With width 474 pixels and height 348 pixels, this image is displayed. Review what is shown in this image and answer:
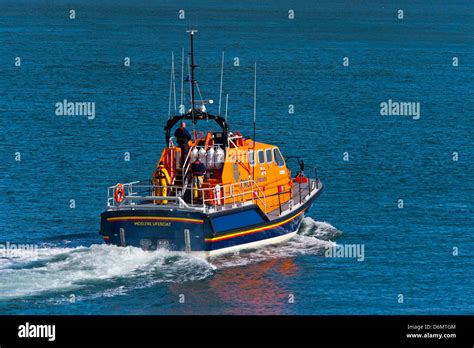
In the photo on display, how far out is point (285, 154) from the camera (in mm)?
69312

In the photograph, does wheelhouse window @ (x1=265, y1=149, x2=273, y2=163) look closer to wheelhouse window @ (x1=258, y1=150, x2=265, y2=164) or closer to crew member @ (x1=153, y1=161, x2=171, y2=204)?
wheelhouse window @ (x1=258, y1=150, x2=265, y2=164)

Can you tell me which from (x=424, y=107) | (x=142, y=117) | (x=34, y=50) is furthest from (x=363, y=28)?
(x=142, y=117)

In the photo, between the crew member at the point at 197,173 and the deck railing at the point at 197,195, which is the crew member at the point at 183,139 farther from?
the deck railing at the point at 197,195

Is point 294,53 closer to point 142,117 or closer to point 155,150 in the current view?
point 142,117

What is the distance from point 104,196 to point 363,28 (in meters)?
135

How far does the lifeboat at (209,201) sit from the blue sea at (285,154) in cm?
62

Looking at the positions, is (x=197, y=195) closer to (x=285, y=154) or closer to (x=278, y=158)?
(x=278, y=158)

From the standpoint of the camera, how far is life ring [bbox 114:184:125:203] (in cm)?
4419

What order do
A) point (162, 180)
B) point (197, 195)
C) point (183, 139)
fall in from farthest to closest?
point (183, 139)
point (197, 195)
point (162, 180)

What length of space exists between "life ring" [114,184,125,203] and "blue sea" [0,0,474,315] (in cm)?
205

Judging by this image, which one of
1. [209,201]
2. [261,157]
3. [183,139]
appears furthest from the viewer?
[261,157]

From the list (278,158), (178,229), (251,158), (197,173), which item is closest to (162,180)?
(197,173)

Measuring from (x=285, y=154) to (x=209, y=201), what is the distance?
82.9 feet

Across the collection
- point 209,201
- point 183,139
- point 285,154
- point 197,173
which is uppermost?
point 183,139
